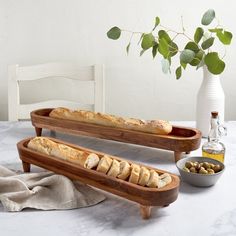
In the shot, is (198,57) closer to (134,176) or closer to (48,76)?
(134,176)

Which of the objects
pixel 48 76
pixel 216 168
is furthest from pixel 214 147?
pixel 48 76

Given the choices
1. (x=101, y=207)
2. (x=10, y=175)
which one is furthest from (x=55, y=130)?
(x=101, y=207)

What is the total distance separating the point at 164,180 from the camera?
2.93ft

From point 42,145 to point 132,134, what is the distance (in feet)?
1.04

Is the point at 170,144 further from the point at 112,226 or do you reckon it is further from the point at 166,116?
the point at 166,116

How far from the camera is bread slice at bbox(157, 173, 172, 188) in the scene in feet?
2.86

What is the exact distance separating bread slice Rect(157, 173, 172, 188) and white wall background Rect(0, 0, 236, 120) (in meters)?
1.45

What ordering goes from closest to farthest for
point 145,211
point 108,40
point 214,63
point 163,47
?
point 145,211 < point 214,63 < point 163,47 < point 108,40

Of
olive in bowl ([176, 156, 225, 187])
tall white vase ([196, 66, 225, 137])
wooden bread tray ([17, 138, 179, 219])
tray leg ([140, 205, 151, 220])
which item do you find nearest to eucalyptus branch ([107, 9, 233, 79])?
tall white vase ([196, 66, 225, 137])

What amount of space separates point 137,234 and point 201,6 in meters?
1.74

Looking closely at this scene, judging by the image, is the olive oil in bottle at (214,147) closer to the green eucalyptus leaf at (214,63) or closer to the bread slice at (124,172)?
the green eucalyptus leaf at (214,63)

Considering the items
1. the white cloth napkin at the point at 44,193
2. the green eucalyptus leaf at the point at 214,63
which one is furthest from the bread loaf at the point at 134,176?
→ the green eucalyptus leaf at the point at 214,63

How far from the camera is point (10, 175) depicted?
3.46ft

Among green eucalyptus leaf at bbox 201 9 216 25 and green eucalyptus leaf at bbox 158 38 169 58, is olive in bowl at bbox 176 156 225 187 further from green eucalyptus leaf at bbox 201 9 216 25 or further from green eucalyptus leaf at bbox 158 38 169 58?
green eucalyptus leaf at bbox 201 9 216 25
